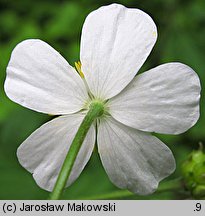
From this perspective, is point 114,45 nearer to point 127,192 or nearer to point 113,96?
point 113,96

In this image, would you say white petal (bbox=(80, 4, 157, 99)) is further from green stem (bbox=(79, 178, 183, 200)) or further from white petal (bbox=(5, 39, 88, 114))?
green stem (bbox=(79, 178, 183, 200))

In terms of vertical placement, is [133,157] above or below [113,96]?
below

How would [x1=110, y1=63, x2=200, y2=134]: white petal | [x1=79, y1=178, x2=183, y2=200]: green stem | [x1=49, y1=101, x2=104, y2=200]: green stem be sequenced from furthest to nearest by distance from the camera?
[x1=79, y1=178, x2=183, y2=200]: green stem, [x1=110, y1=63, x2=200, y2=134]: white petal, [x1=49, y1=101, x2=104, y2=200]: green stem

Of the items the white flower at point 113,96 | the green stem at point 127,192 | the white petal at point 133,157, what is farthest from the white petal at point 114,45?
the green stem at point 127,192

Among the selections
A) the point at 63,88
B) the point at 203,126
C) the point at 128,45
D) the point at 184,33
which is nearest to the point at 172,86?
the point at 128,45

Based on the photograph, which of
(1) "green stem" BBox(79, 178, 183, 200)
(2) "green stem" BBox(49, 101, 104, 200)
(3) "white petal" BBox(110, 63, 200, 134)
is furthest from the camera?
(1) "green stem" BBox(79, 178, 183, 200)

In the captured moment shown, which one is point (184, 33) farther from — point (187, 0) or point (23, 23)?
point (23, 23)

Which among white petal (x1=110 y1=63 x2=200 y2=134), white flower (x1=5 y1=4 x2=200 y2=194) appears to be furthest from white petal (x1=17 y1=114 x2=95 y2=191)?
white petal (x1=110 y1=63 x2=200 y2=134)

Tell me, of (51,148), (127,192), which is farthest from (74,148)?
(127,192)
